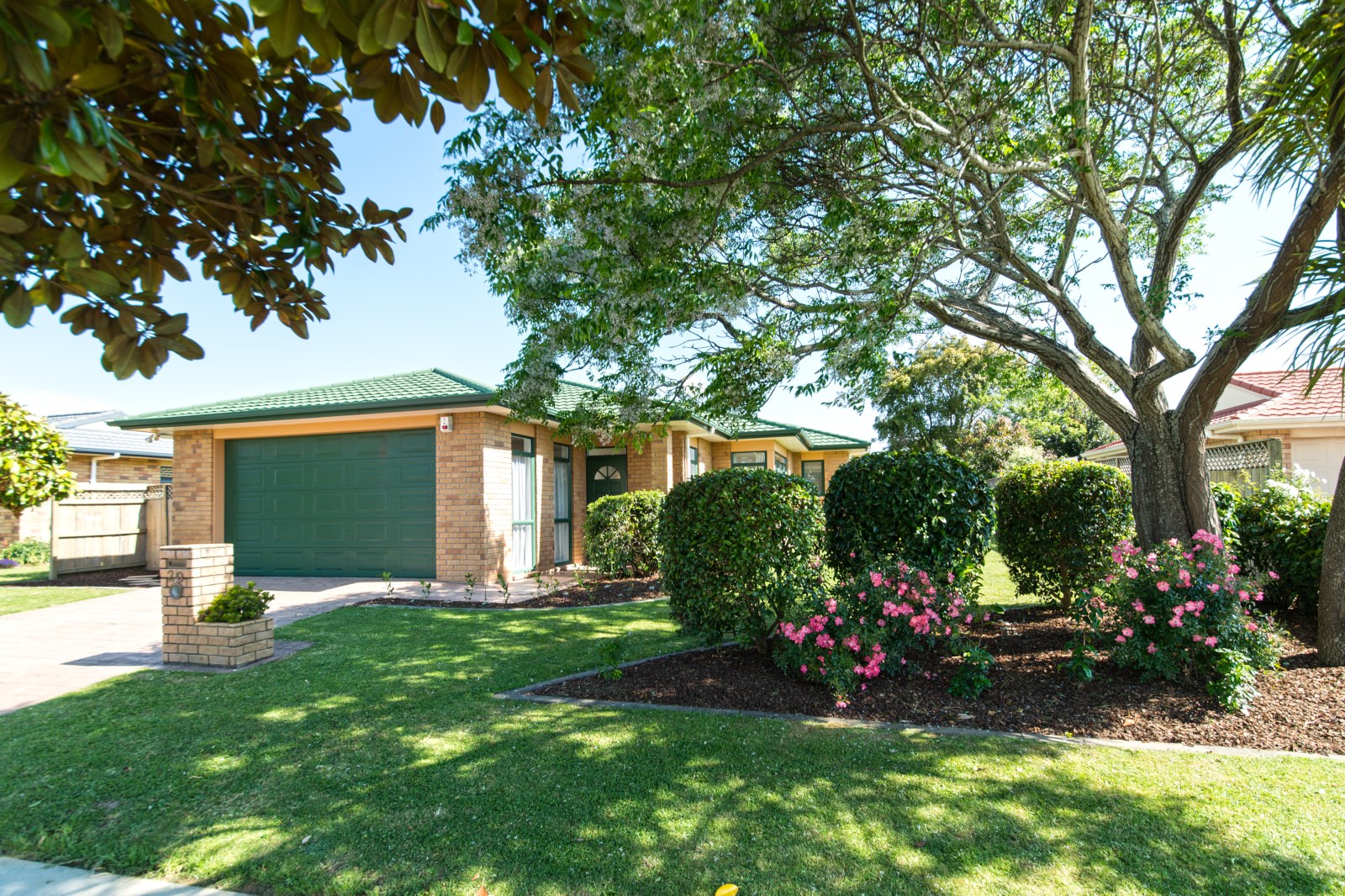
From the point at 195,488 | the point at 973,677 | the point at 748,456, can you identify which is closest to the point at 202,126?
the point at 973,677

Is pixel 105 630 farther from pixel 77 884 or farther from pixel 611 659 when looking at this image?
pixel 611 659

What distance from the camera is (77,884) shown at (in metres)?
2.82

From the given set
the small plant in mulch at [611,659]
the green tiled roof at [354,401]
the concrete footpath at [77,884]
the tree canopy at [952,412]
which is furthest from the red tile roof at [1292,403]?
the concrete footpath at [77,884]

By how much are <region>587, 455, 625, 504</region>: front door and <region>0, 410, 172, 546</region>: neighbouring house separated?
10384 mm

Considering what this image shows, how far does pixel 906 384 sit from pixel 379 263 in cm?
2048

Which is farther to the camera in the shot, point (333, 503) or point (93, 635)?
point (333, 503)

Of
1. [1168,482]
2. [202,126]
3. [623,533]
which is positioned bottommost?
[623,533]

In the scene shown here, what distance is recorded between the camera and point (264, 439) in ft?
41.8

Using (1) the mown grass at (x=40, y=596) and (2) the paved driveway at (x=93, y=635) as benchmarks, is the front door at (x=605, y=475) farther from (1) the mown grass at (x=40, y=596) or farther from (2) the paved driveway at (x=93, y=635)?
(1) the mown grass at (x=40, y=596)

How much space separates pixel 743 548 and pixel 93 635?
7847 millimetres

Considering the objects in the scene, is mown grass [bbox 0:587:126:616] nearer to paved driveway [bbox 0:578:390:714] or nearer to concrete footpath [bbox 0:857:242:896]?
paved driveway [bbox 0:578:390:714]

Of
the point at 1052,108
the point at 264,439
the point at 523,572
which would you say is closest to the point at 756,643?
the point at 1052,108

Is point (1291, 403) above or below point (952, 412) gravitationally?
below

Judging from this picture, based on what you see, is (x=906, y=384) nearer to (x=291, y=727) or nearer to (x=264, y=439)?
(x=264, y=439)
